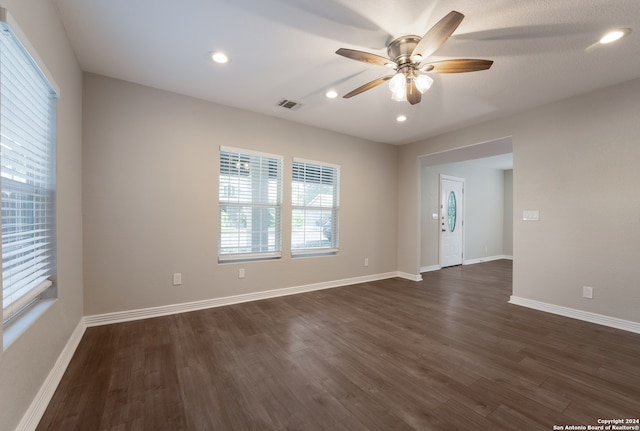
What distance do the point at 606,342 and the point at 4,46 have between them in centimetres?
495

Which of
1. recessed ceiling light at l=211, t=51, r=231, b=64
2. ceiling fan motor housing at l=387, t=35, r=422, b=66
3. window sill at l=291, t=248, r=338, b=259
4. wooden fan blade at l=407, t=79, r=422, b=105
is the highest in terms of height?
recessed ceiling light at l=211, t=51, r=231, b=64

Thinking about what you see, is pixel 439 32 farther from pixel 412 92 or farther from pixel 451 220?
pixel 451 220

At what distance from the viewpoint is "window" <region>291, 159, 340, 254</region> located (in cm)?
413

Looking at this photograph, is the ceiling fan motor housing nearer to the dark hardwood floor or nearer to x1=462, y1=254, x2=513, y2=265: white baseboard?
the dark hardwood floor

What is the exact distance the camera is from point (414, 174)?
5117mm

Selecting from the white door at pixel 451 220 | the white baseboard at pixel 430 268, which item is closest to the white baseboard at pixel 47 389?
the white baseboard at pixel 430 268

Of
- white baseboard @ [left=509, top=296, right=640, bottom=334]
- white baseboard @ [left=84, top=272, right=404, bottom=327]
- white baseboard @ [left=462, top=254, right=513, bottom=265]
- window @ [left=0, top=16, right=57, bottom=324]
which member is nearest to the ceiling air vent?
window @ [left=0, top=16, right=57, bottom=324]

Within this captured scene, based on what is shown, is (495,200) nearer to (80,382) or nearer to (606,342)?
(606,342)

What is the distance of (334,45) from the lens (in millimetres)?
2221

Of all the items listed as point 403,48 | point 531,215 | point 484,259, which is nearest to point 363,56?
point 403,48

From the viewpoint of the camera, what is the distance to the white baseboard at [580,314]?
2790 mm

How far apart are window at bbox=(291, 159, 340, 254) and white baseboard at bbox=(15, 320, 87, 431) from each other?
8.44 ft

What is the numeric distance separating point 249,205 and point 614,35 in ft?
12.8

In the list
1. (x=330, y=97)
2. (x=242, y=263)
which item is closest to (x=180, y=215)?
(x=242, y=263)
